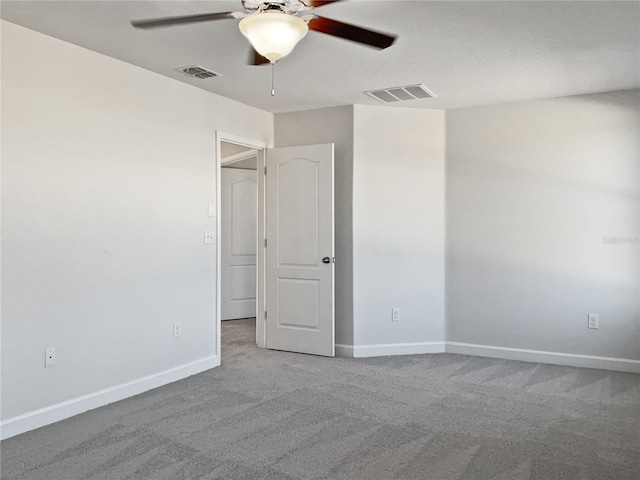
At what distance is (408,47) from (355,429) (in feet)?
8.01

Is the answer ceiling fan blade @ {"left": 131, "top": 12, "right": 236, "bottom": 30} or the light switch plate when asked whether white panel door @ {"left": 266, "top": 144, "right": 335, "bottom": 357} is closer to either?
the light switch plate

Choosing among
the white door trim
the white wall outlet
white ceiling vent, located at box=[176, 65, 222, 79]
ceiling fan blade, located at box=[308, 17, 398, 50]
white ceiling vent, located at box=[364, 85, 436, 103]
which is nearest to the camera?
ceiling fan blade, located at box=[308, 17, 398, 50]

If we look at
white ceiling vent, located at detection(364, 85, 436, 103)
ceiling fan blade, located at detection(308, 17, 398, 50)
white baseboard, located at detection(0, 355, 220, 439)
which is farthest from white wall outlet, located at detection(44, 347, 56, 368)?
white ceiling vent, located at detection(364, 85, 436, 103)

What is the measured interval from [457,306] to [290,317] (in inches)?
65.4

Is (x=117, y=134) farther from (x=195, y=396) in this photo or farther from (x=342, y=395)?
(x=342, y=395)

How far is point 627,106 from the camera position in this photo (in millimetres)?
4371

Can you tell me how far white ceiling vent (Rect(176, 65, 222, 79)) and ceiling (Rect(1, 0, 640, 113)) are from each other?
0.07 m

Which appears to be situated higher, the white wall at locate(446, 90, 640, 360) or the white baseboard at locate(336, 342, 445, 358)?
the white wall at locate(446, 90, 640, 360)

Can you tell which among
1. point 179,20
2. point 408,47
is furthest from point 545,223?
point 179,20

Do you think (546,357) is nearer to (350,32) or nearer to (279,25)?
(350,32)

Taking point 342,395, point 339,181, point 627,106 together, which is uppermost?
point 627,106

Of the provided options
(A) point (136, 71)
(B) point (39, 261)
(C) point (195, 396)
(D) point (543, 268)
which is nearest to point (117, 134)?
(A) point (136, 71)

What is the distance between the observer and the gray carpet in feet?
8.43

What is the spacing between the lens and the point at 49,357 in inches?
125
